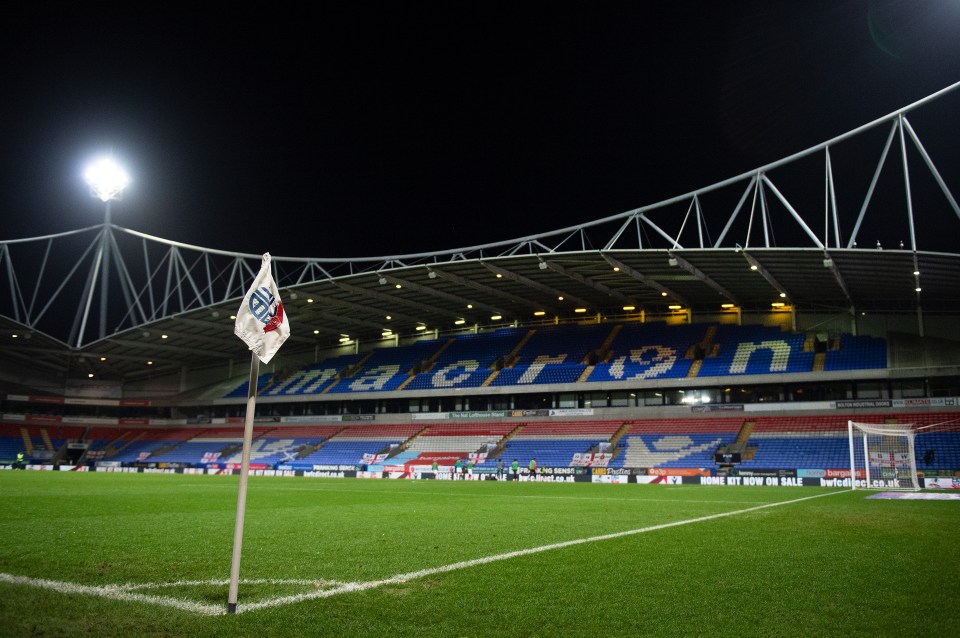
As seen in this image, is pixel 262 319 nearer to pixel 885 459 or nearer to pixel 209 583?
pixel 209 583

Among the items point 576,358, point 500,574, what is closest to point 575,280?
point 576,358

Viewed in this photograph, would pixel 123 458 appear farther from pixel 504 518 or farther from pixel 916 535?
Result: pixel 916 535

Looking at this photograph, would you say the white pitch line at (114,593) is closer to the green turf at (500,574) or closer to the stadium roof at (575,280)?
the green turf at (500,574)

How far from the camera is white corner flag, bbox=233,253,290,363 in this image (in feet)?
19.3

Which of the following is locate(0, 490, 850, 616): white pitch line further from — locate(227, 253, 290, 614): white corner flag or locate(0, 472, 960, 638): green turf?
locate(227, 253, 290, 614): white corner flag

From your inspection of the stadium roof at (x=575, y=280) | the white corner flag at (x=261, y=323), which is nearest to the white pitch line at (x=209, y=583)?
the white corner flag at (x=261, y=323)

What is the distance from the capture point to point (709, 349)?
47031mm

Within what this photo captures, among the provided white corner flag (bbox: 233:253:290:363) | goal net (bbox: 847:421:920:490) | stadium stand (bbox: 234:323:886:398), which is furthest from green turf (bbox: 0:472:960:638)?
stadium stand (bbox: 234:323:886:398)

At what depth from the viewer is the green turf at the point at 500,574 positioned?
4.79m

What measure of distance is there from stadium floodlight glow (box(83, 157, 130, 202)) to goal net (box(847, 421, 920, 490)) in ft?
191

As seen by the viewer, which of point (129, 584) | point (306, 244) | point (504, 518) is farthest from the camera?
point (306, 244)

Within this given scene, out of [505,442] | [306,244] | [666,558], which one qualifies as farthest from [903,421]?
[306,244]

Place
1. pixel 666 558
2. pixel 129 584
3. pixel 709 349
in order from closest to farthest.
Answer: pixel 129 584, pixel 666 558, pixel 709 349

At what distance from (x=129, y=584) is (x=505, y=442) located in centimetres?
4313
